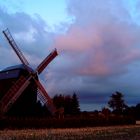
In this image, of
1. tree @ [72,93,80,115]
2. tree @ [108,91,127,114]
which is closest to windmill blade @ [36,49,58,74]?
tree @ [72,93,80,115]

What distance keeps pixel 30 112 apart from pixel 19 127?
29.6 feet

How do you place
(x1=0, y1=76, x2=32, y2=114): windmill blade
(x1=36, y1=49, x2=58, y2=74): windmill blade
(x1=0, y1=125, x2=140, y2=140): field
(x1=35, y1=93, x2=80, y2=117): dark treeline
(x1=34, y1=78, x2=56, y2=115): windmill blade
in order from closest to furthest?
(x1=0, y1=125, x2=140, y2=140): field < (x1=0, y1=76, x2=32, y2=114): windmill blade < (x1=34, y1=78, x2=56, y2=115): windmill blade < (x1=36, y1=49, x2=58, y2=74): windmill blade < (x1=35, y1=93, x2=80, y2=117): dark treeline

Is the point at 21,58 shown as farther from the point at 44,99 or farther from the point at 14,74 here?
the point at 44,99

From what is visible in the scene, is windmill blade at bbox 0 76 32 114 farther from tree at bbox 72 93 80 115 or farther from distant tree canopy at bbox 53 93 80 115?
tree at bbox 72 93 80 115

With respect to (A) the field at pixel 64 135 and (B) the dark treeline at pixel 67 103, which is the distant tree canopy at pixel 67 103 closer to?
(B) the dark treeline at pixel 67 103

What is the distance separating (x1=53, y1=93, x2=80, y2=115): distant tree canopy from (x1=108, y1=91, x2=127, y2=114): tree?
829 inches

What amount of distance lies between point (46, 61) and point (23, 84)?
750 centimetres

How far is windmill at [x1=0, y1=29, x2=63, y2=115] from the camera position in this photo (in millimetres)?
61250

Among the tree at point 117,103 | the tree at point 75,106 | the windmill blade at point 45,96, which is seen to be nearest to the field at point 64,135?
the windmill blade at point 45,96

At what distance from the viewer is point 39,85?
6406 cm

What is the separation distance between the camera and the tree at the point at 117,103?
355 ft

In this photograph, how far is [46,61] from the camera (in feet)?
223

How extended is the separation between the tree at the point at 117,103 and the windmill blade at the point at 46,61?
142 feet

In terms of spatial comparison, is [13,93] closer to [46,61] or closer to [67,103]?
[46,61]
